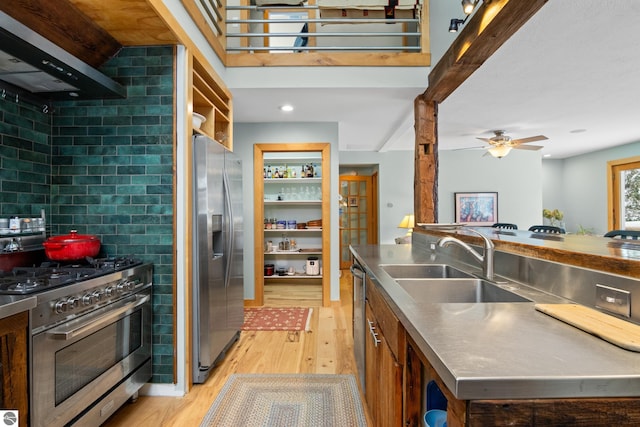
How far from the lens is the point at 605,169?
21.5 ft

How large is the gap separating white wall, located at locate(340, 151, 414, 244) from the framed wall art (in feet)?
3.35

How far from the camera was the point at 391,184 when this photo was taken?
22.0 feet

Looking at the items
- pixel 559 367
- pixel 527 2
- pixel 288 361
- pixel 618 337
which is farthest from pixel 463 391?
Result: pixel 288 361

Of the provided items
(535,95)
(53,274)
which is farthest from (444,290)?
(535,95)

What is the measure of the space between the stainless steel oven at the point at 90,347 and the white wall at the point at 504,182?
6.04m

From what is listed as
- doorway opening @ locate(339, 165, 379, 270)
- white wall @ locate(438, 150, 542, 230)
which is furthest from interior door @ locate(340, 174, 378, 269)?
white wall @ locate(438, 150, 542, 230)

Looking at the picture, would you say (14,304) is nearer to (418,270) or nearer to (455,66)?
(418,270)

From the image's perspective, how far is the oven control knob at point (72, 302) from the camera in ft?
4.73

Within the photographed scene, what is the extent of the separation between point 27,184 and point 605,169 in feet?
28.7

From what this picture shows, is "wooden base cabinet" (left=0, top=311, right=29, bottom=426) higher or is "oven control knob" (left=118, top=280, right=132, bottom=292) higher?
"oven control knob" (left=118, top=280, right=132, bottom=292)

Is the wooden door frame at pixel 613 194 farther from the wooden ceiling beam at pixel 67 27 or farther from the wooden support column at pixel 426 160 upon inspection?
the wooden ceiling beam at pixel 67 27

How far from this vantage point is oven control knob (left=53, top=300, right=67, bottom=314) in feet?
4.52

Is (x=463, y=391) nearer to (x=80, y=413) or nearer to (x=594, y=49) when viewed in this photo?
(x=80, y=413)

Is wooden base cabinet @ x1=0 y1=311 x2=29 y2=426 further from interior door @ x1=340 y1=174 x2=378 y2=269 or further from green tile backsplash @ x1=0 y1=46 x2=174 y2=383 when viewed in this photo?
interior door @ x1=340 y1=174 x2=378 y2=269
